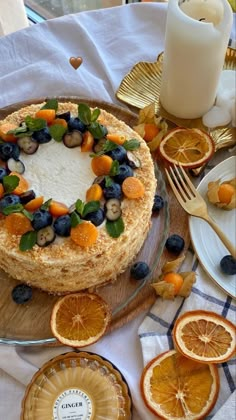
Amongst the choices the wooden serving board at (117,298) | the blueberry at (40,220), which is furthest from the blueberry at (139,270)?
the blueberry at (40,220)

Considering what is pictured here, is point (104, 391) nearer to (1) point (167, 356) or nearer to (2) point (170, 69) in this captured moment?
(1) point (167, 356)

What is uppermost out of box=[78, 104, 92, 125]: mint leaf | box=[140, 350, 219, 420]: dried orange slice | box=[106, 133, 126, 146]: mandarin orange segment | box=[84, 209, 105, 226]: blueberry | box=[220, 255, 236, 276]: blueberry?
box=[78, 104, 92, 125]: mint leaf

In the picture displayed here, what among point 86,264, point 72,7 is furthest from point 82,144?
point 72,7

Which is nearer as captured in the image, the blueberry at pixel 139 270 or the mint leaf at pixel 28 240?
the mint leaf at pixel 28 240

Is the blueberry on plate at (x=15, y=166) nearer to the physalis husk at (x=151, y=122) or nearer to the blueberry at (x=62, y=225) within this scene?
the blueberry at (x=62, y=225)

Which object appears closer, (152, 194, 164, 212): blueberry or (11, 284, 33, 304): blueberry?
(11, 284, 33, 304): blueberry

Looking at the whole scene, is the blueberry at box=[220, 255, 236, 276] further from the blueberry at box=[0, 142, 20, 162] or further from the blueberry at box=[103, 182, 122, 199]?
the blueberry at box=[0, 142, 20, 162]

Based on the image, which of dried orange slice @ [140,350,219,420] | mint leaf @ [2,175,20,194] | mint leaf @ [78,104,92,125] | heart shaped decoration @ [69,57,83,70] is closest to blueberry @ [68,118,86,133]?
mint leaf @ [78,104,92,125]
